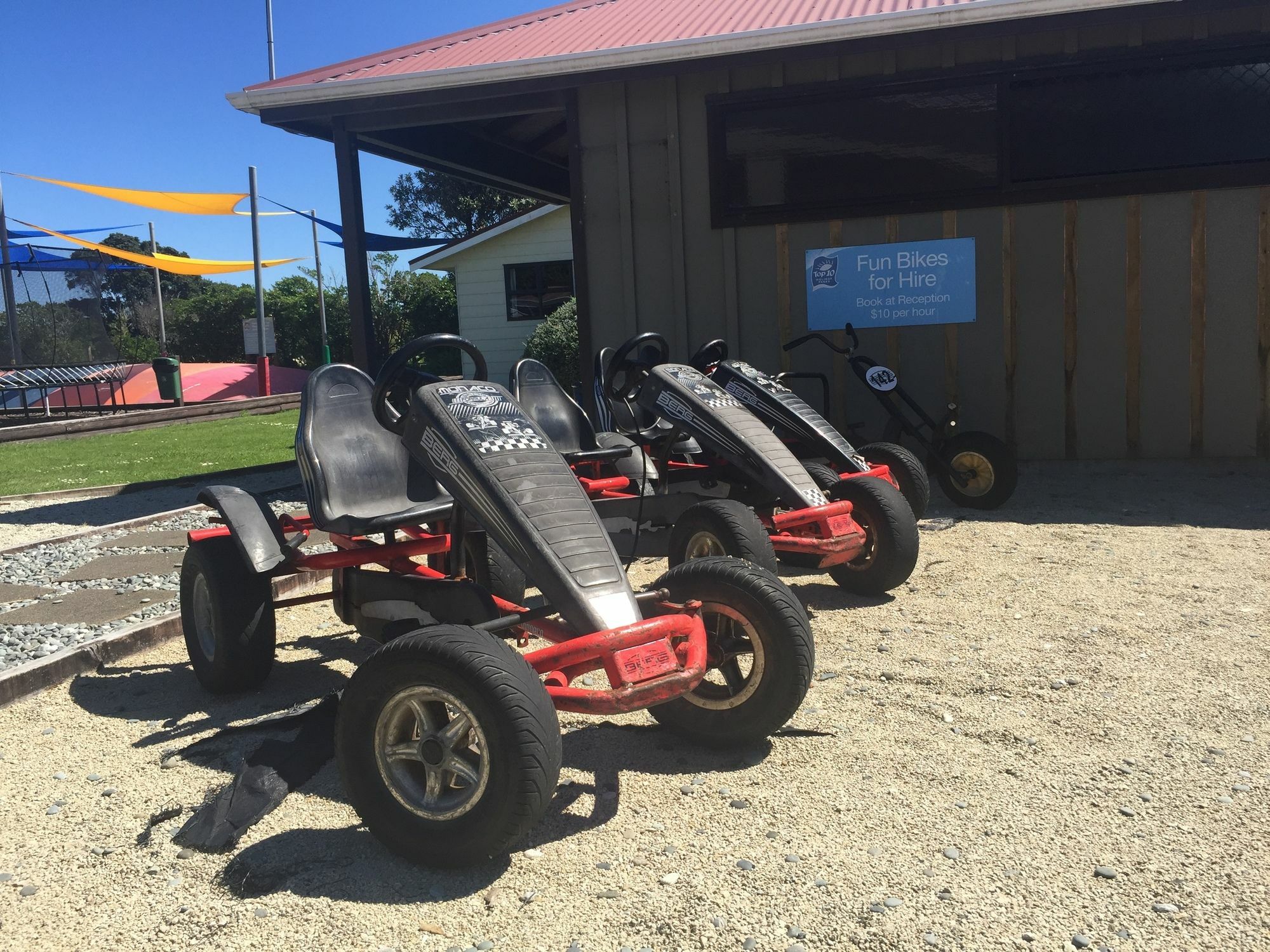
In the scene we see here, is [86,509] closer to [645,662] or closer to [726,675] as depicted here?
[726,675]

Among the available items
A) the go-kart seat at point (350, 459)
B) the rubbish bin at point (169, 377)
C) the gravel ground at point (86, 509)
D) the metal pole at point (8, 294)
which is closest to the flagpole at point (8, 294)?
the metal pole at point (8, 294)

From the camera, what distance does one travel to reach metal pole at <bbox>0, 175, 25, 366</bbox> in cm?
1591

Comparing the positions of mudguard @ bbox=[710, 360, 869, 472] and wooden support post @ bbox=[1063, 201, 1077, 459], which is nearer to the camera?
mudguard @ bbox=[710, 360, 869, 472]

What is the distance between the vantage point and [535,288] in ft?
65.8

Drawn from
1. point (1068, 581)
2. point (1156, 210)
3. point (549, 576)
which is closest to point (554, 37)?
point (1156, 210)

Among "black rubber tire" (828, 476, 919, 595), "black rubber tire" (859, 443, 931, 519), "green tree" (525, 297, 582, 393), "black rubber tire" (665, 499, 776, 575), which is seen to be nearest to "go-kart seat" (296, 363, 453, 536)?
"black rubber tire" (665, 499, 776, 575)

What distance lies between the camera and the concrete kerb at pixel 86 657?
11.6 ft

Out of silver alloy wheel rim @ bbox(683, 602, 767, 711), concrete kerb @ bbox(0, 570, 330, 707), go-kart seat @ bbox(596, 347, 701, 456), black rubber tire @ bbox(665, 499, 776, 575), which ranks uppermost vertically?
go-kart seat @ bbox(596, 347, 701, 456)

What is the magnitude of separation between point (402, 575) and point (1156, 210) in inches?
240

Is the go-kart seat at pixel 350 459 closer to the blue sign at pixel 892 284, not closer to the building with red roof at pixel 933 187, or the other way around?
the building with red roof at pixel 933 187

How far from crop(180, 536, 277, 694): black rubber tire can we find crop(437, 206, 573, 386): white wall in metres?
16.1

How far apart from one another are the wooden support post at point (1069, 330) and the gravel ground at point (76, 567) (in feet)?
17.5

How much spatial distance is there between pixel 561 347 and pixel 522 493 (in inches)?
523

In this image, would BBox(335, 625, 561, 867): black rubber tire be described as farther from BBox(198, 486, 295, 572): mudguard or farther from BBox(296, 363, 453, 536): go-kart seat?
BBox(296, 363, 453, 536): go-kart seat
